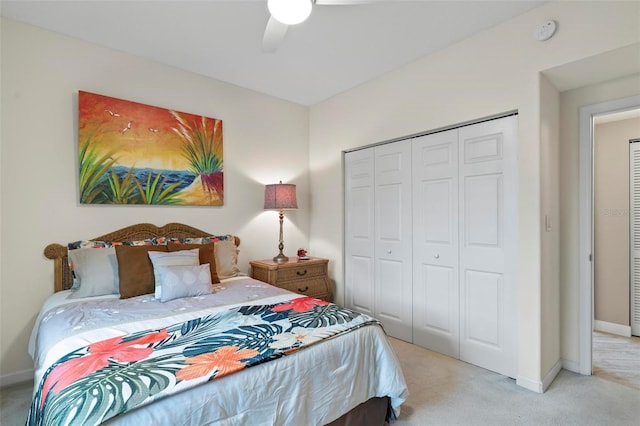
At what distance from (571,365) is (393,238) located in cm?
173

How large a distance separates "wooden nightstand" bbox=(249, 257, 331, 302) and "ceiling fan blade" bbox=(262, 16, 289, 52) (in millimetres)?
1994

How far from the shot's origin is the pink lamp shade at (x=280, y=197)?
3.42 m

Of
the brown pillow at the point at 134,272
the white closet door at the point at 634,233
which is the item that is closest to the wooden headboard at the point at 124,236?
the brown pillow at the point at 134,272

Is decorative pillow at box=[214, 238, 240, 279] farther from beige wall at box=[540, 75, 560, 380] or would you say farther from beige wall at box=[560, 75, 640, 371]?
beige wall at box=[560, 75, 640, 371]

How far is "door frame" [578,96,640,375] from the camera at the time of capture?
7.91 feet

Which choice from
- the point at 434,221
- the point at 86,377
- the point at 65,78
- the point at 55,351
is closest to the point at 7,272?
the point at 55,351

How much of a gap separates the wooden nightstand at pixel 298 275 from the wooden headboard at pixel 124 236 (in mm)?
423

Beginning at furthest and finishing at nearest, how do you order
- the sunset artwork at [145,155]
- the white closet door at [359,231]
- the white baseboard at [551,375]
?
the white closet door at [359,231]
the sunset artwork at [145,155]
the white baseboard at [551,375]

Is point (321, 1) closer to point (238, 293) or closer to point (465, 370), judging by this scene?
point (238, 293)

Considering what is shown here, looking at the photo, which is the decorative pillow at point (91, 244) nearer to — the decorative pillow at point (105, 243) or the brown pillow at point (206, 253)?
the decorative pillow at point (105, 243)

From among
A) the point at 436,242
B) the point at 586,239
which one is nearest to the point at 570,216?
the point at 586,239

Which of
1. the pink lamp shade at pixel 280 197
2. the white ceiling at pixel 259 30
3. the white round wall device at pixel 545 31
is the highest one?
the white ceiling at pixel 259 30

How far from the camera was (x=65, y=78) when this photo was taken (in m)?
2.50

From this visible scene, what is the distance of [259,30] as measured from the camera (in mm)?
2457
